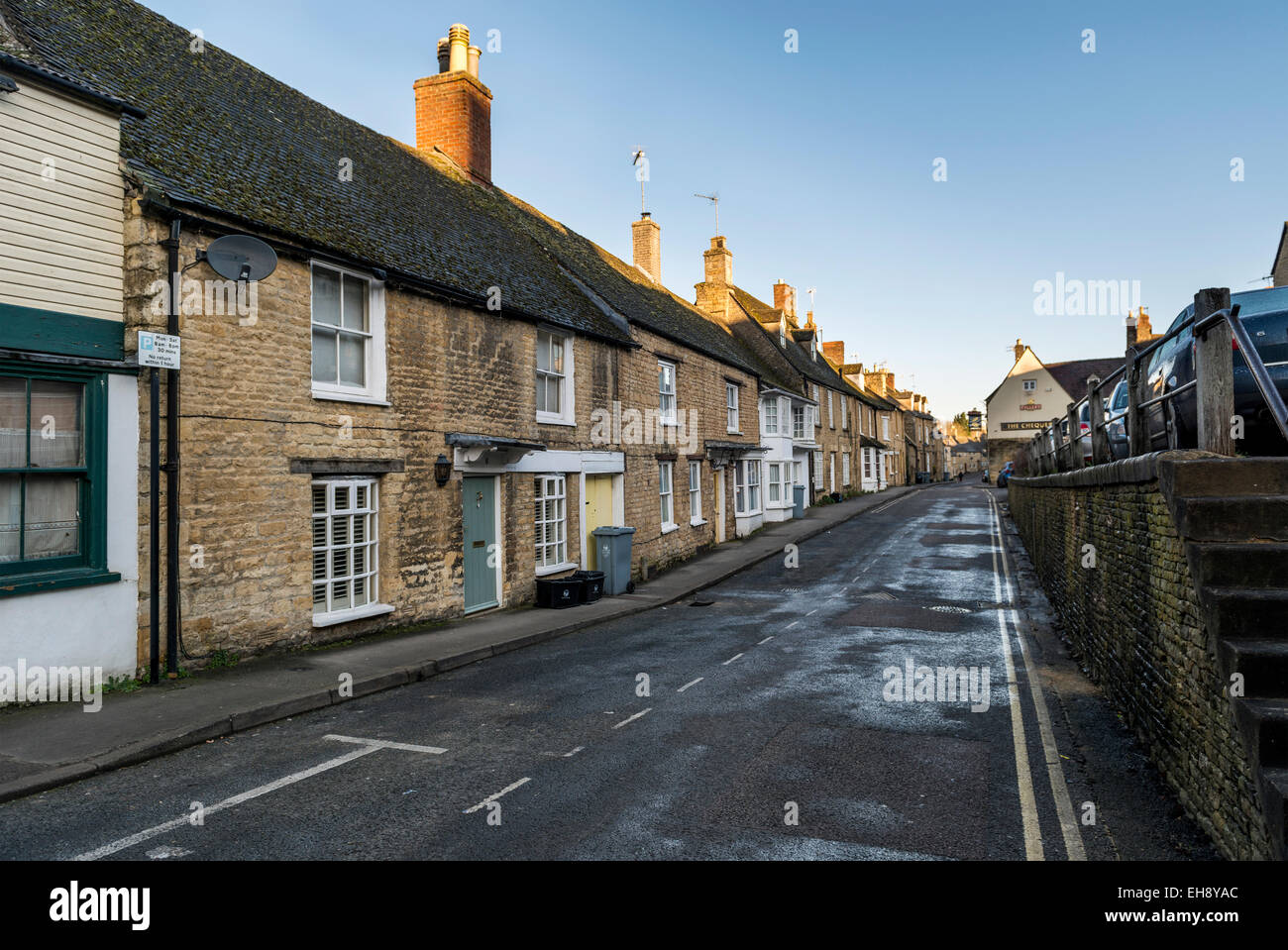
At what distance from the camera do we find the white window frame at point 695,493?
2211 centimetres

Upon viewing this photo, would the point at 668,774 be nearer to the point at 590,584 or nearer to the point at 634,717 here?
the point at 634,717

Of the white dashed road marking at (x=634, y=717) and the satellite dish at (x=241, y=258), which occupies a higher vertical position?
the satellite dish at (x=241, y=258)

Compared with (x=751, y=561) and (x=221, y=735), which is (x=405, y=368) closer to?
(x=221, y=735)

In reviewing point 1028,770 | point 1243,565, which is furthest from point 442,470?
point 1243,565

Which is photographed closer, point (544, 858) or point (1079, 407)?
point (544, 858)

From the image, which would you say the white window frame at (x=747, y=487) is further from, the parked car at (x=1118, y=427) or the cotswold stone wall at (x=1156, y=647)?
the cotswold stone wall at (x=1156, y=647)

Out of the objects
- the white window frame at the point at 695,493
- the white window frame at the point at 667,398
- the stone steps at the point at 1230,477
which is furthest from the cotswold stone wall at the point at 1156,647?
the white window frame at the point at 695,493

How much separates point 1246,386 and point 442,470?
1018 cm

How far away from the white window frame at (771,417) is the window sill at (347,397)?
68.5 ft

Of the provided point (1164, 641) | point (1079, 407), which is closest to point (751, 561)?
point (1079, 407)

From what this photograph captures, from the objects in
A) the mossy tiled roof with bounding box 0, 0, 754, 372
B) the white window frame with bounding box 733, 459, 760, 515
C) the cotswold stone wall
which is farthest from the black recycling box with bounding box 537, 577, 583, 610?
the white window frame with bounding box 733, 459, 760, 515

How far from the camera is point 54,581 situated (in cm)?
732

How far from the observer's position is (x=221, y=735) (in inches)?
266

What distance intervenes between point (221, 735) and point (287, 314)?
5.41 meters
